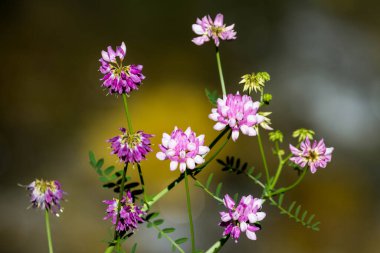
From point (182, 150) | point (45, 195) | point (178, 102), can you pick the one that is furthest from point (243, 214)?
point (178, 102)

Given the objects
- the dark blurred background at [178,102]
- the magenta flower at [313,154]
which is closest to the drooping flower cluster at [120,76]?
the magenta flower at [313,154]

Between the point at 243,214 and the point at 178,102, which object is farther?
the point at 178,102

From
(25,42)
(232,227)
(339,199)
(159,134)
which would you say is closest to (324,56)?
(339,199)

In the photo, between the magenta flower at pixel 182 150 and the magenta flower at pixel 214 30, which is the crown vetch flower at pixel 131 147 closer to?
the magenta flower at pixel 182 150

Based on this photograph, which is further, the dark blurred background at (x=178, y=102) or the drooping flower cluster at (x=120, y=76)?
the dark blurred background at (x=178, y=102)

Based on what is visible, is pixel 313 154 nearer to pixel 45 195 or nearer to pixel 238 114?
pixel 238 114

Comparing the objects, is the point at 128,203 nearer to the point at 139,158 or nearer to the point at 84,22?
the point at 139,158
